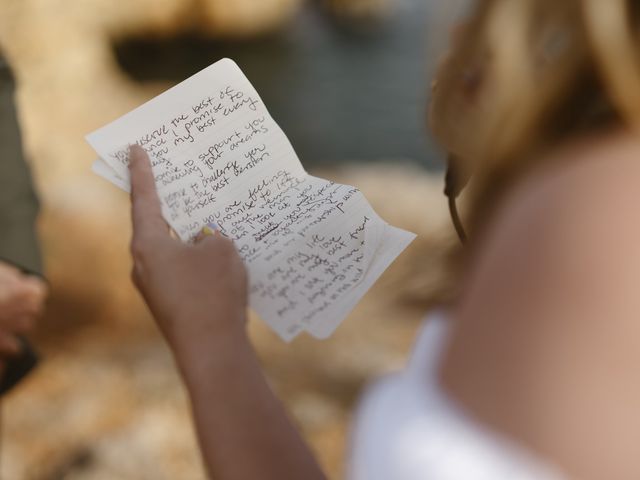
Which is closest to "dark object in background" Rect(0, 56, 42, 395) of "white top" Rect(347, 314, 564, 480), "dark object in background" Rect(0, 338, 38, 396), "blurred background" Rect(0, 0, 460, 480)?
"dark object in background" Rect(0, 338, 38, 396)

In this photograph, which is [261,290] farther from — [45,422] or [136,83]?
[136,83]

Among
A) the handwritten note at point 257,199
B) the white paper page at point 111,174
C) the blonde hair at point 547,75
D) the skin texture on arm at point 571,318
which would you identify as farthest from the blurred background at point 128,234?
the white paper page at point 111,174

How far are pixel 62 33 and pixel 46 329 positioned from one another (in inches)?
135

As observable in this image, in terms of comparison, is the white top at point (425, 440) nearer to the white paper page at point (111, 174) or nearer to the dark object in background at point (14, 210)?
the white paper page at point (111, 174)

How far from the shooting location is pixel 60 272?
12.3 feet

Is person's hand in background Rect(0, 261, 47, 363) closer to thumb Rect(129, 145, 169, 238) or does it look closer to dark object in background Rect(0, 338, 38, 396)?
dark object in background Rect(0, 338, 38, 396)

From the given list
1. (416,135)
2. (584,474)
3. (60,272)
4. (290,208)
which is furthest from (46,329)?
(416,135)

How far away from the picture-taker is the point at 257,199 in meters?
1.15

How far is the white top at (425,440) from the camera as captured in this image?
58cm

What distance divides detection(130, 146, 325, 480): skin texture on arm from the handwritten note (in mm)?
90

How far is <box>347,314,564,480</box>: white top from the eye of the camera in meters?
0.58

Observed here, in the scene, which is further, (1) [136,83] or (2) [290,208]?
(1) [136,83]

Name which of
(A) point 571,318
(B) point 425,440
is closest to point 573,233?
(A) point 571,318

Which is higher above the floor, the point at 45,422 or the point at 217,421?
the point at 217,421
